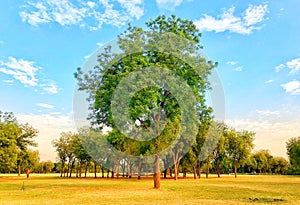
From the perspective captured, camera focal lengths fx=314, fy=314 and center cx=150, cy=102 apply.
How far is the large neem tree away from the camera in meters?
31.5

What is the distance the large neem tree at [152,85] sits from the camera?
31547 millimetres

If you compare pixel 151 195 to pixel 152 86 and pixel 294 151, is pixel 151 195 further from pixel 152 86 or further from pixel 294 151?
pixel 294 151

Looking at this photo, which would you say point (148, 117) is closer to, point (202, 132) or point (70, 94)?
point (70, 94)

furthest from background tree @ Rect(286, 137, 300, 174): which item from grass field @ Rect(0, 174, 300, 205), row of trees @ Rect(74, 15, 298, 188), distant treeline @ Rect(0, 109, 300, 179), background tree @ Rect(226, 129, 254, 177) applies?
row of trees @ Rect(74, 15, 298, 188)

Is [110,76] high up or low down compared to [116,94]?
up

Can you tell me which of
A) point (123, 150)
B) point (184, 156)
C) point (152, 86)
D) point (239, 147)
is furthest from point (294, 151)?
point (152, 86)

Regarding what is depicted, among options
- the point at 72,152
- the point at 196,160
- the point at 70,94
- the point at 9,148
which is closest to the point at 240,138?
the point at 196,160

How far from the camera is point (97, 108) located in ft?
117

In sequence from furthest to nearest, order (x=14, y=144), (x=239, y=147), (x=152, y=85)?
1. (x=239, y=147)
2. (x=14, y=144)
3. (x=152, y=85)

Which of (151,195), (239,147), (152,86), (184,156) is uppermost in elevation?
(152,86)

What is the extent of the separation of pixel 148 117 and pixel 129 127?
252 cm

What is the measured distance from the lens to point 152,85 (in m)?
31.2

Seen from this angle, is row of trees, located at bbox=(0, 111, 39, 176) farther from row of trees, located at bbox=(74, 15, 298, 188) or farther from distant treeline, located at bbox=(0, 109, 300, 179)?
row of trees, located at bbox=(74, 15, 298, 188)

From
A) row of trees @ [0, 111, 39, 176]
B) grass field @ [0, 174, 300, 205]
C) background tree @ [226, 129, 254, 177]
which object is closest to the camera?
grass field @ [0, 174, 300, 205]
